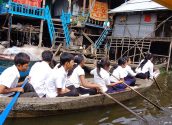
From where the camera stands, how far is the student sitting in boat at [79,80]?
6355 millimetres

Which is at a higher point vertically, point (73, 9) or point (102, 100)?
point (73, 9)

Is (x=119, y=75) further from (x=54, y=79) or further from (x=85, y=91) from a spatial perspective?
(x=54, y=79)

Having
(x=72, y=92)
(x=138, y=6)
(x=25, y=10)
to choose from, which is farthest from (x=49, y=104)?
(x=138, y=6)

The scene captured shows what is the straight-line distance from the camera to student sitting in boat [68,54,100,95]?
6.36 meters

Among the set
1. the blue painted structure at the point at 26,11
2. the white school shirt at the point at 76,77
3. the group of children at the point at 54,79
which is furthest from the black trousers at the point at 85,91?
the blue painted structure at the point at 26,11

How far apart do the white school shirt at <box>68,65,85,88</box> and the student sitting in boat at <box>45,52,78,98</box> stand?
0.66 m

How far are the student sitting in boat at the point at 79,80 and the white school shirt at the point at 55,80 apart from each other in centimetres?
74

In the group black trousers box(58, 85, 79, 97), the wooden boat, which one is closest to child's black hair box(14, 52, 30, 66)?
the wooden boat

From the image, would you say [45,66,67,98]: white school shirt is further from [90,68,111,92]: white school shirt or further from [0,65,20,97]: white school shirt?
[90,68,111,92]: white school shirt

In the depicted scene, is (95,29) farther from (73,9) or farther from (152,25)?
(152,25)

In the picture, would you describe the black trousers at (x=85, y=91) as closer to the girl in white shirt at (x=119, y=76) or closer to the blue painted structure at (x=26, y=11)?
the girl in white shirt at (x=119, y=76)

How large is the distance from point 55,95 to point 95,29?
15.1 meters

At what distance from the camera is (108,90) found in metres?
7.31

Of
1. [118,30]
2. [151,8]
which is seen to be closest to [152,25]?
[151,8]
